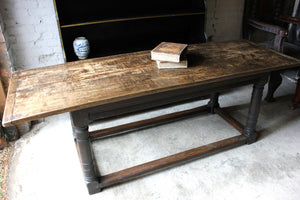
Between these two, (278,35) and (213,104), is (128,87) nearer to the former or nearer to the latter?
(213,104)

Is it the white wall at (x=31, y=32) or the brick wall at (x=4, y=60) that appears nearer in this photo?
the brick wall at (x=4, y=60)

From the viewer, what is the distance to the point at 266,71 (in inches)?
67.0

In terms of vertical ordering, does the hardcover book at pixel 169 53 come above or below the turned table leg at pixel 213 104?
above

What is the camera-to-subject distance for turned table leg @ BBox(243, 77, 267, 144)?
1.86 meters

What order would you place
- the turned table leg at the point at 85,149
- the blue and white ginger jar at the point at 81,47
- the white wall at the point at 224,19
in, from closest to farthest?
the turned table leg at the point at 85,149 < the blue and white ginger jar at the point at 81,47 < the white wall at the point at 224,19

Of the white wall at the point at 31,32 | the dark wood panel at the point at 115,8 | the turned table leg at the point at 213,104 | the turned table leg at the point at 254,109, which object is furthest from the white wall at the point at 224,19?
the white wall at the point at 31,32

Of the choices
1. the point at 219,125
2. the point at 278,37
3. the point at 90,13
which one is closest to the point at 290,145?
the point at 219,125

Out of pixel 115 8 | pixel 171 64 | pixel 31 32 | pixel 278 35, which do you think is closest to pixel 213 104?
pixel 278 35

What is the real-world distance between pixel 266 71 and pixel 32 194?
1.78 metres

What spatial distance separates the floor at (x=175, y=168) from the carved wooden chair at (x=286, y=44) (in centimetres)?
23

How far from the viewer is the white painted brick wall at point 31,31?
221 cm

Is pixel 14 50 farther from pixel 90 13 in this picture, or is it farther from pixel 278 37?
pixel 278 37

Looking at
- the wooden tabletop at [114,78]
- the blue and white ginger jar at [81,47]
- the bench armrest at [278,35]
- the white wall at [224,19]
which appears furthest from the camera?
the white wall at [224,19]

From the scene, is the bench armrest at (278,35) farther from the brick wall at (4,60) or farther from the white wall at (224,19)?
the brick wall at (4,60)
